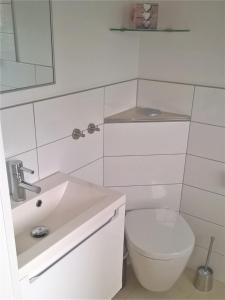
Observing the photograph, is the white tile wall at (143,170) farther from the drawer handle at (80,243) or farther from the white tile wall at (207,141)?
the drawer handle at (80,243)

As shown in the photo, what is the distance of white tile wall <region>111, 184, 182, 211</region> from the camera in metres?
1.97

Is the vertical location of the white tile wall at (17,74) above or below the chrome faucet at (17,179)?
above

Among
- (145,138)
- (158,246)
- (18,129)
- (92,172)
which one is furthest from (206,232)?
(18,129)

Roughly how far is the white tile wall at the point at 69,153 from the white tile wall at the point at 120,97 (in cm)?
16

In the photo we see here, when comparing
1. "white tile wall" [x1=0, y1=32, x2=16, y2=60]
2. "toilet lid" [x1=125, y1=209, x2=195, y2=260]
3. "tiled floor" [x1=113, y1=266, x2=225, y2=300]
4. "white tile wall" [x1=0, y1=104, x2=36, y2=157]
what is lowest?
"tiled floor" [x1=113, y1=266, x2=225, y2=300]

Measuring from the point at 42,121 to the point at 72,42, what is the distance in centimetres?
39

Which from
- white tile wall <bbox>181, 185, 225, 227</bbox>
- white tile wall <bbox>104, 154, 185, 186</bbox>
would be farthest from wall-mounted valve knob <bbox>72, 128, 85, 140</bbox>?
white tile wall <bbox>181, 185, 225, 227</bbox>

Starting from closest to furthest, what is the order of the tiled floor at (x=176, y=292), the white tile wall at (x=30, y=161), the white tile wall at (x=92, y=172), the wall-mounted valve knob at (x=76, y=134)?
the white tile wall at (x=30, y=161) < the wall-mounted valve knob at (x=76, y=134) < the white tile wall at (x=92, y=172) < the tiled floor at (x=176, y=292)

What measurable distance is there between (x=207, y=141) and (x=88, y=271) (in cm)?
99

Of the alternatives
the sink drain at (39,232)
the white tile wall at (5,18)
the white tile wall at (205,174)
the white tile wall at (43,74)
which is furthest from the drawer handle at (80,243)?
the white tile wall at (5,18)

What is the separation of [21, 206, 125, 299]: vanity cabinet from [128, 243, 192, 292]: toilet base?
188mm

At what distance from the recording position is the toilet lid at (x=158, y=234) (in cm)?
163

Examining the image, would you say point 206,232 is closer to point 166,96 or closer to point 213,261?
point 213,261

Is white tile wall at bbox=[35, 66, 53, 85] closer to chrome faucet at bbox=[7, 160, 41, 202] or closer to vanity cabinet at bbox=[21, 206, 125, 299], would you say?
chrome faucet at bbox=[7, 160, 41, 202]
